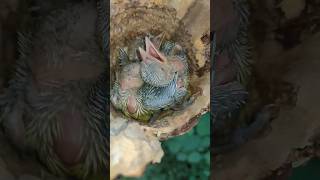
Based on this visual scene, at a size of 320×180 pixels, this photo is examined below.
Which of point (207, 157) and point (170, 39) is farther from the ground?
point (170, 39)

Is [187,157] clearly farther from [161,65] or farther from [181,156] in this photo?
[161,65]

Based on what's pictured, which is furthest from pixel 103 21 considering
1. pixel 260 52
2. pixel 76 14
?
pixel 260 52

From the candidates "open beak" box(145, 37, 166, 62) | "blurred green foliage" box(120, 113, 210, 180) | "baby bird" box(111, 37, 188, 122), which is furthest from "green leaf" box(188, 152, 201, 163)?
"open beak" box(145, 37, 166, 62)

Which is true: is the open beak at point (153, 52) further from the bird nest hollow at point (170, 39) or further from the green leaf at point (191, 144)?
the green leaf at point (191, 144)

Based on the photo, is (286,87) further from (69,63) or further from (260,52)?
(69,63)

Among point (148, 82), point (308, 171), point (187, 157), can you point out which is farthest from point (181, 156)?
point (308, 171)

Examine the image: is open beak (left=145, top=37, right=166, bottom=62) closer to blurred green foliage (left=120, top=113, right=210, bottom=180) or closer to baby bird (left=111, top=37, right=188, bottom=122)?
baby bird (left=111, top=37, right=188, bottom=122)

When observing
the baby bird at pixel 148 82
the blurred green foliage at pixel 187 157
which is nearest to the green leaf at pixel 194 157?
the blurred green foliage at pixel 187 157
